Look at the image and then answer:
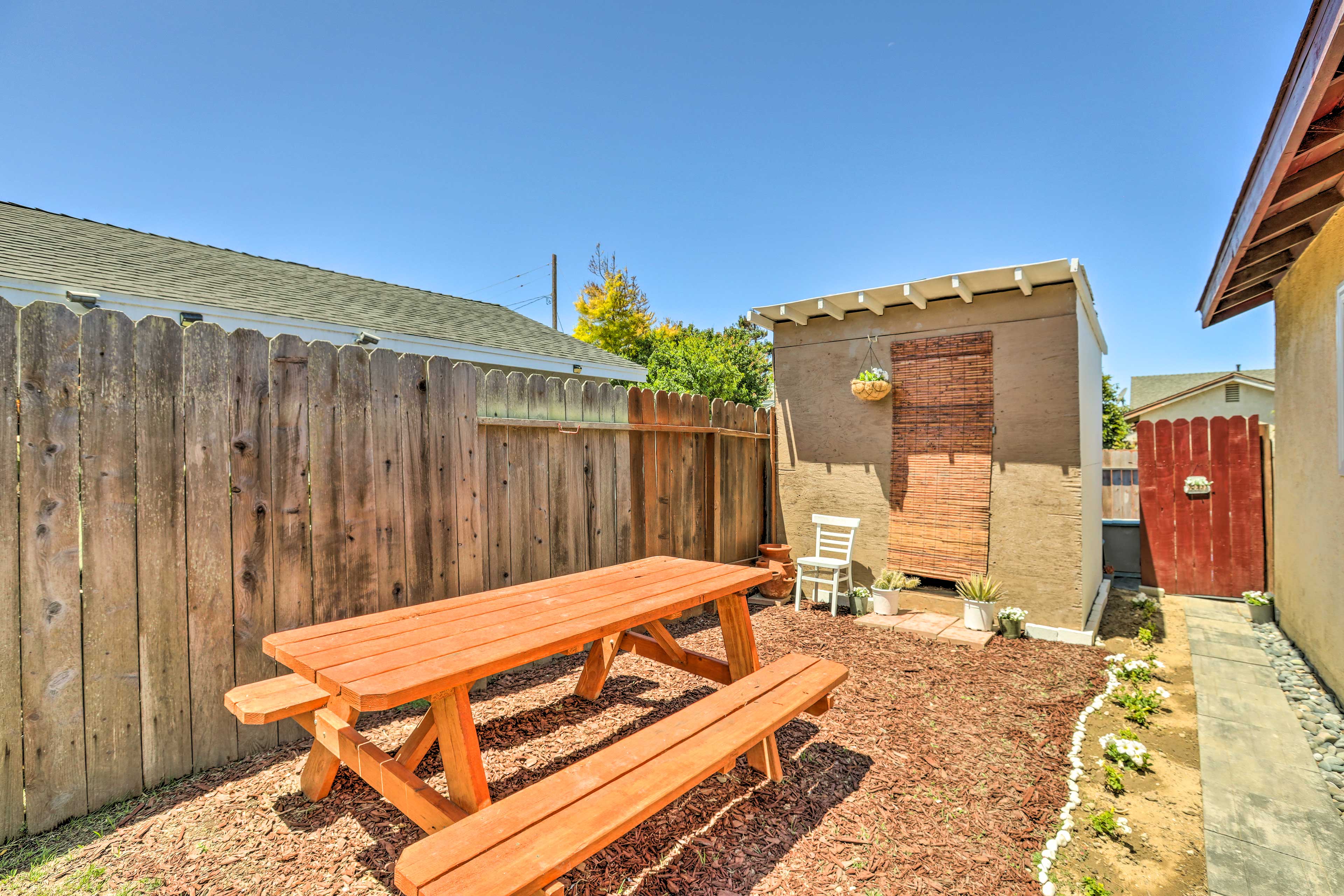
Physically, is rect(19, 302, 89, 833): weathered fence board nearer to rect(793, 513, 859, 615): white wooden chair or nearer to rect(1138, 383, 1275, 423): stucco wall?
rect(793, 513, 859, 615): white wooden chair

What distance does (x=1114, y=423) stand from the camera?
20.8m

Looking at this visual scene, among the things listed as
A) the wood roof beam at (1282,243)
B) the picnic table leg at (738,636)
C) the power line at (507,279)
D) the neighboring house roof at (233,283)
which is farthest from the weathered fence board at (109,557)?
the power line at (507,279)

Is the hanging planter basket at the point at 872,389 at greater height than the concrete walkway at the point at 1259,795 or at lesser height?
greater

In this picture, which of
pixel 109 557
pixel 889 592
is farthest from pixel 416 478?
pixel 889 592

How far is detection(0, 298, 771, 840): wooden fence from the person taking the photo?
6.54 ft

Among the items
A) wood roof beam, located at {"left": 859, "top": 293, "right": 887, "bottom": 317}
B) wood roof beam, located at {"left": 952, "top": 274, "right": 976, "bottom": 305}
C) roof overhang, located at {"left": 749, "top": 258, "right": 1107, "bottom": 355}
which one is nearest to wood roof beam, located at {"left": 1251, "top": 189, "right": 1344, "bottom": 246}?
roof overhang, located at {"left": 749, "top": 258, "right": 1107, "bottom": 355}

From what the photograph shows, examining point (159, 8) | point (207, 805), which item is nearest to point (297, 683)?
point (207, 805)

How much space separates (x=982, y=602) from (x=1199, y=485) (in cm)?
380

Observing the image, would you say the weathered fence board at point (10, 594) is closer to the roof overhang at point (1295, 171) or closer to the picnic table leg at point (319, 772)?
the picnic table leg at point (319, 772)

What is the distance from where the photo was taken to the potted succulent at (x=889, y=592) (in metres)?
5.13

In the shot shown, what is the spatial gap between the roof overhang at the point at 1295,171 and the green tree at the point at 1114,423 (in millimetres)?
17835

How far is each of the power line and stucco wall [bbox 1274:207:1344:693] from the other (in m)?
20.3

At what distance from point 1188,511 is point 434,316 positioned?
35.2 ft

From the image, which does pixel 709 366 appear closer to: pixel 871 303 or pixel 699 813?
pixel 871 303
